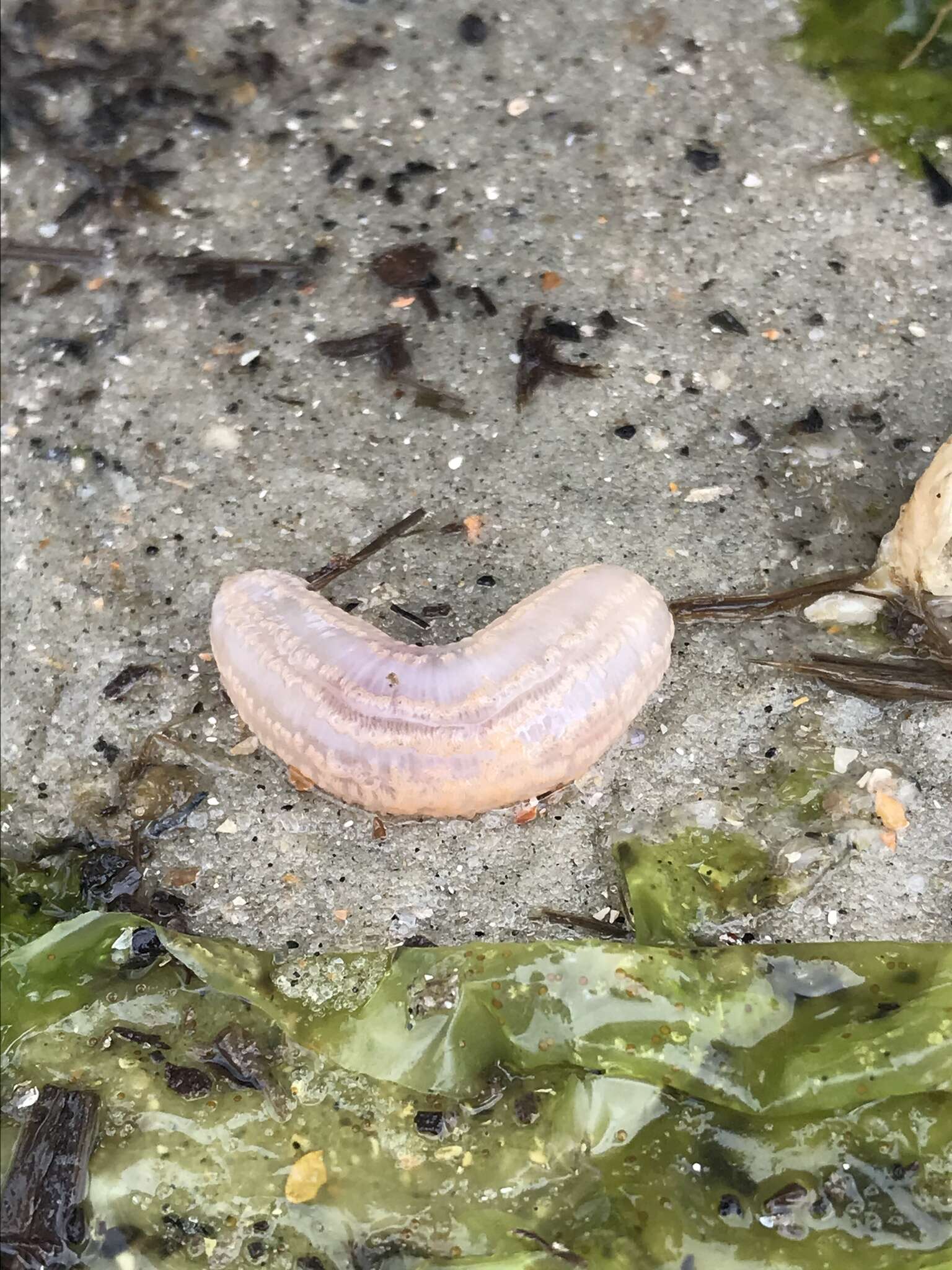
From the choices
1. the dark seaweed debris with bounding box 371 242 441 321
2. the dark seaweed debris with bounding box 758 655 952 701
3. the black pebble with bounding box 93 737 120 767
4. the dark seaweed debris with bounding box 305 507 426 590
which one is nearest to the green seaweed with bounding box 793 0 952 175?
the dark seaweed debris with bounding box 371 242 441 321

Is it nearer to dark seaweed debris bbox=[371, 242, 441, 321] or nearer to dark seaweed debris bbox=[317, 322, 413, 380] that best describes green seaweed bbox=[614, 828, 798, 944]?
dark seaweed debris bbox=[317, 322, 413, 380]

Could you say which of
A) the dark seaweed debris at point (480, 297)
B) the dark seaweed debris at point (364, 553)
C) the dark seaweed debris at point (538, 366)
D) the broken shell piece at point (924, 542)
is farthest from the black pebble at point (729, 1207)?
the dark seaweed debris at point (480, 297)

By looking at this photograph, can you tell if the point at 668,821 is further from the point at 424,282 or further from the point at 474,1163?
the point at 424,282

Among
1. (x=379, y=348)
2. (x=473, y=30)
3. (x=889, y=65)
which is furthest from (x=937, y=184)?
(x=379, y=348)

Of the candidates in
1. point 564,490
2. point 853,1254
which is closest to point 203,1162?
point 853,1254

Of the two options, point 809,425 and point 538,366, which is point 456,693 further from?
point 809,425

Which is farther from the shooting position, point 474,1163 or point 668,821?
point 668,821

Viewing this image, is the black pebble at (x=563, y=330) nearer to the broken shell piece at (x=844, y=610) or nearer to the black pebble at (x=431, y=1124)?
the broken shell piece at (x=844, y=610)

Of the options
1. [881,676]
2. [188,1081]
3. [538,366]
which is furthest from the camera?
[538,366]
